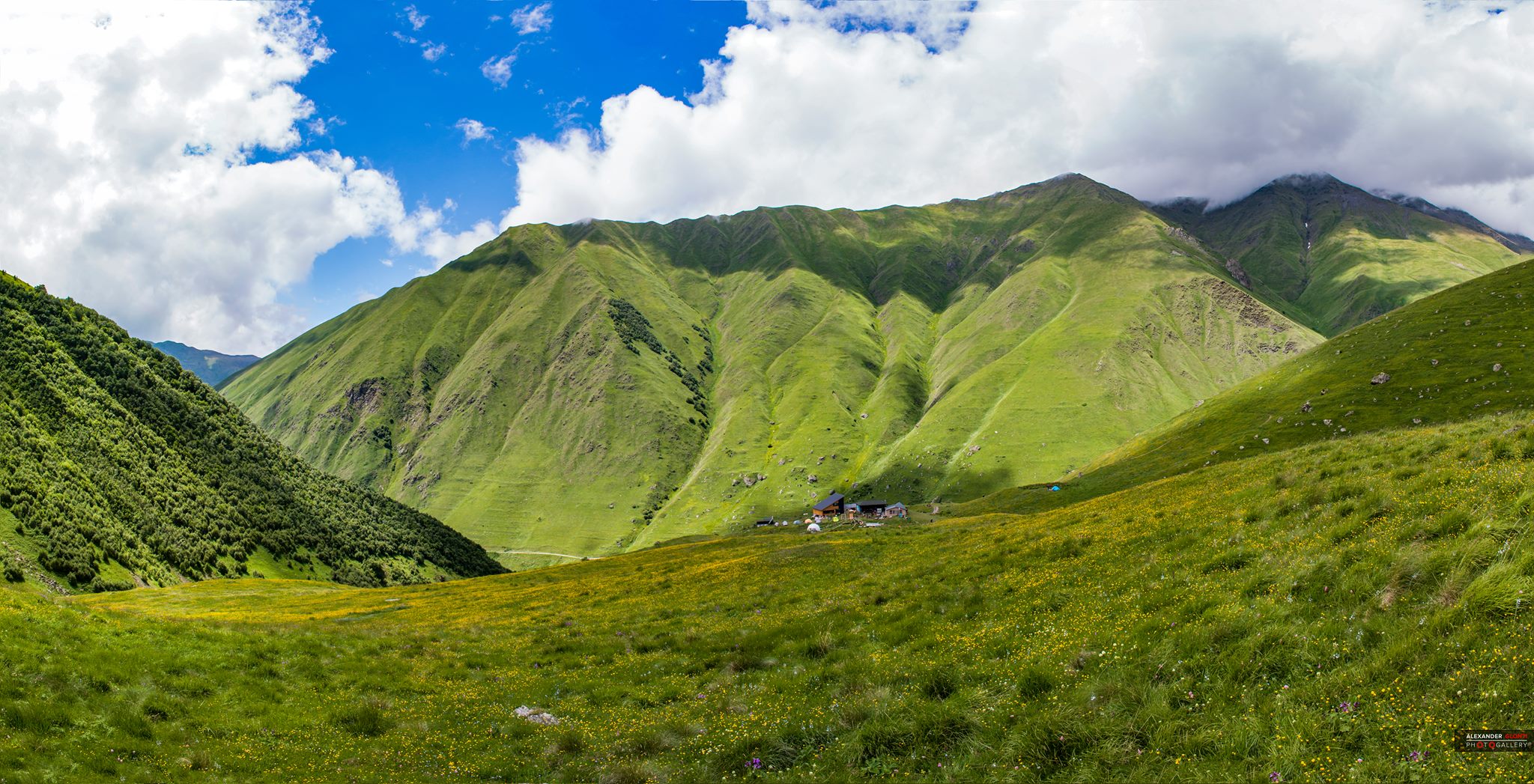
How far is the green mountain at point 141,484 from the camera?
260 feet

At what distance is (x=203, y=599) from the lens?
228ft

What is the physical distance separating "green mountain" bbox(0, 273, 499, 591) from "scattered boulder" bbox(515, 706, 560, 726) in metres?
76.9

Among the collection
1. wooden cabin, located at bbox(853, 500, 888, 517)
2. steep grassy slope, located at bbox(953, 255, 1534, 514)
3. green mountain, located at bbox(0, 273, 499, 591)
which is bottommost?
wooden cabin, located at bbox(853, 500, 888, 517)

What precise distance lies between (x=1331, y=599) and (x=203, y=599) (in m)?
94.6

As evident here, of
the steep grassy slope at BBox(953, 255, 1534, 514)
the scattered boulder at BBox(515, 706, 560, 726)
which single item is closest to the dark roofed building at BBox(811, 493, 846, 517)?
the steep grassy slope at BBox(953, 255, 1534, 514)

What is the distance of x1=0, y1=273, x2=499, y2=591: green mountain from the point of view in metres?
79.3

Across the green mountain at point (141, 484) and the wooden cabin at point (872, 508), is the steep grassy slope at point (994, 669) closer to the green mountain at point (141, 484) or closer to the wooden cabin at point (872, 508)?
the green mountain at point (141, 484)

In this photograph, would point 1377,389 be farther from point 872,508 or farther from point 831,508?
point 831,508

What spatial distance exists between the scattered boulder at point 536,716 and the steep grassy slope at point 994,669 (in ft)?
1.85

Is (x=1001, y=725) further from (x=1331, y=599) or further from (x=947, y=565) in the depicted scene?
(x=947, y=565)

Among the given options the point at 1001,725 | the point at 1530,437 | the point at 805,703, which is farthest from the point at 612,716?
the point at 1530,437

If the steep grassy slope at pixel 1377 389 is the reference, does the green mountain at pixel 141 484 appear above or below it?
above

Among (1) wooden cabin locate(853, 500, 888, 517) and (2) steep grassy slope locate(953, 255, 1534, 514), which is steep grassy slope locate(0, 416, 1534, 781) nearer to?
(2) steep grassy slope locate(953, 255, 1534, 514)

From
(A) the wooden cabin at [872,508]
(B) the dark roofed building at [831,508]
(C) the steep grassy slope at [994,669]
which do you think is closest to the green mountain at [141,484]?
(C) the steep grassy slope at [994,669]
